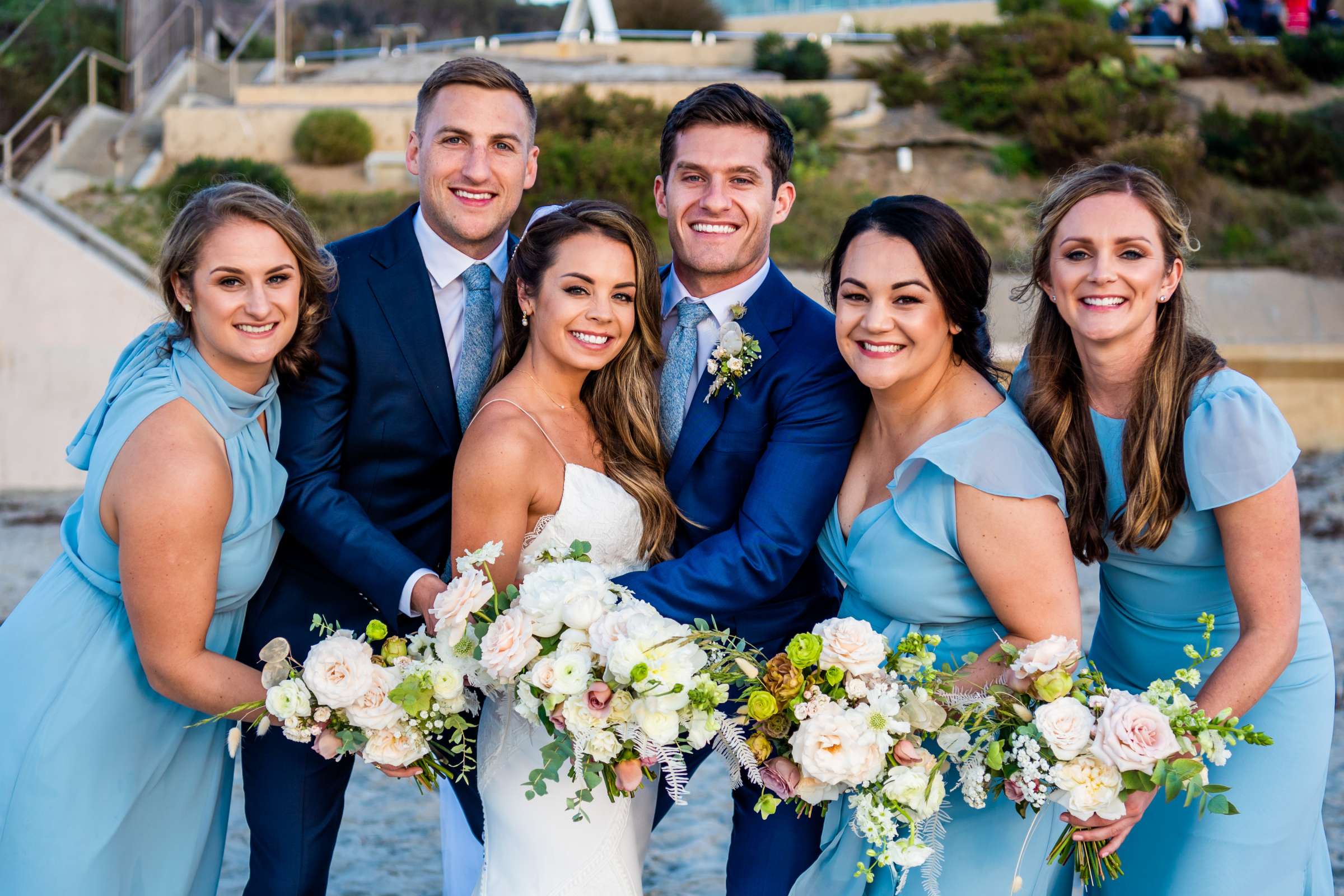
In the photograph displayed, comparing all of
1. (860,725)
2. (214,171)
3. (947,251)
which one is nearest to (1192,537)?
(947,251)

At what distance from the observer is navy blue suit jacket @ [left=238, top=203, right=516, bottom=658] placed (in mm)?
3936

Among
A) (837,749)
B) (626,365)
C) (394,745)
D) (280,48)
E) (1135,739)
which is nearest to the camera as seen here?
(1135,739)

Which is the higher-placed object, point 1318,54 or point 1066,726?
point 1318,54

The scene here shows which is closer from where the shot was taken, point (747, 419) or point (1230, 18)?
point (747, 419)

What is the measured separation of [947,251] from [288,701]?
2.29 meters

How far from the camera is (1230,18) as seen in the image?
24359 mm

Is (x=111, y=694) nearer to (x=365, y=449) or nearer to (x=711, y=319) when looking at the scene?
(x=365, y=449)

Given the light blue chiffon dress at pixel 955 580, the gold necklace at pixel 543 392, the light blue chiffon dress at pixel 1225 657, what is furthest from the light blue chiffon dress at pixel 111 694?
the light blue chiffon dress at pixel 1225 657

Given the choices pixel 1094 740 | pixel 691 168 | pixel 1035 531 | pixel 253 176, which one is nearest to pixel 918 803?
pixel 1094 740

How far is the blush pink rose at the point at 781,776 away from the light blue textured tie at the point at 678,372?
1285 millimetres

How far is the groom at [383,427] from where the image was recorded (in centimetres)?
396

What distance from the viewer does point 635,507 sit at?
383 cm

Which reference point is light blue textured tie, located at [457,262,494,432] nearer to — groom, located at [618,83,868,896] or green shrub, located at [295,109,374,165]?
groom, located at [618,83,868,896]

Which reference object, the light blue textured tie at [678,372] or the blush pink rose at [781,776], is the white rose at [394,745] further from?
the light blue textured tie at [678,372]
